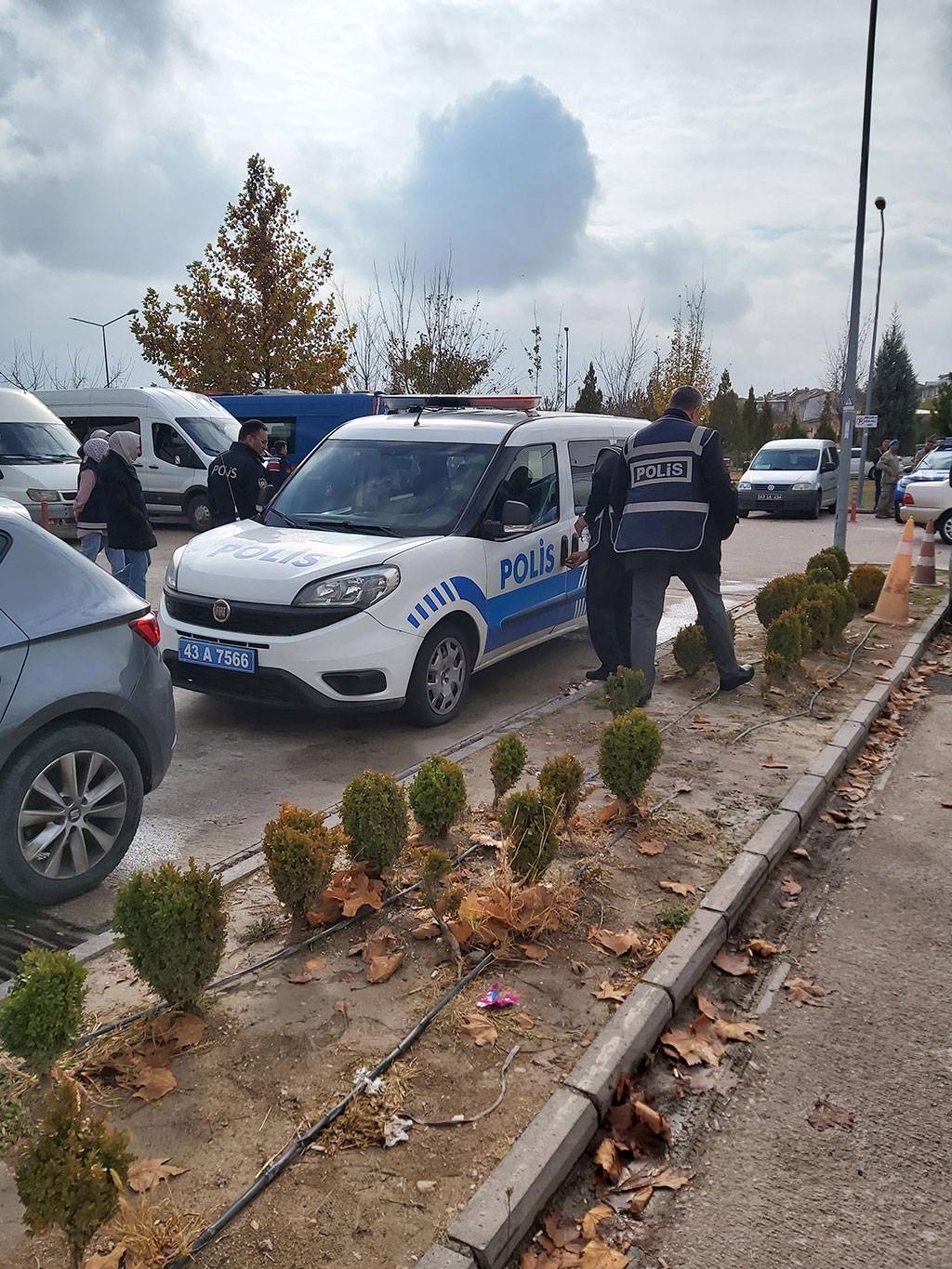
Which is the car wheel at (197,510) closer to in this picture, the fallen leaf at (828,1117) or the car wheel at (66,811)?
the car wheel at (66,811)

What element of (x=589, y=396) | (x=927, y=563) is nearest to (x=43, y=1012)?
(x=927, y=563)

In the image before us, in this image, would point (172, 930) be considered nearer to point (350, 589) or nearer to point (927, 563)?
point (350, 589)

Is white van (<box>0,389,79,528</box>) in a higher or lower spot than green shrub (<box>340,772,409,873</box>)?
higher

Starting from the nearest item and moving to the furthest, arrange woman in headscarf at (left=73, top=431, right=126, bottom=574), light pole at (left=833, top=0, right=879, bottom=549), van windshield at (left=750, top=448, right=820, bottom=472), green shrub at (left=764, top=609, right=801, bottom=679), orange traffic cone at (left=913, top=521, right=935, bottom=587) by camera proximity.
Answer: green shrub at (left=764, top=609, right=801, bottom=679)
woman in headscarf at (left=73, top=431, right=126, bottom=574)
orange traffic cone at (left=913, top=521, right=935, bottom=587)
light pole at (left=833, top=0, right=879, bottom=549)
van windshield at (left=750, top=448, right=820, bottom=472)

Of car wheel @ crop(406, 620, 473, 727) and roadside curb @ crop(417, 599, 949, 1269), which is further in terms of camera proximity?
car wheel @ crop(406, 620, 473, 727)

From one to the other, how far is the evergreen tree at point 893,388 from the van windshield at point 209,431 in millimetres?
35124

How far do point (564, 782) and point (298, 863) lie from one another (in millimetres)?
1402

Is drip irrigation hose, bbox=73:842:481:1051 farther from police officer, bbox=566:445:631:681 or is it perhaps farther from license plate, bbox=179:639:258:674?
police officer, bbox=566:445:631:681

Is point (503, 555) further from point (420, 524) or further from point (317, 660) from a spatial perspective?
point (317, 660)

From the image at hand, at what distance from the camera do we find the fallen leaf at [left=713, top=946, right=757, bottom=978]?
13.2 ft

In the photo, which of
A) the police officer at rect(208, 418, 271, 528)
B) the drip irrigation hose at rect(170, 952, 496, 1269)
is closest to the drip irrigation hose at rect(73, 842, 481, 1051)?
the drip irrigation hose at rect(170, 952, 496, 1269)

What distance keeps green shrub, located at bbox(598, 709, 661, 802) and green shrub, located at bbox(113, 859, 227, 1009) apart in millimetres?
2236

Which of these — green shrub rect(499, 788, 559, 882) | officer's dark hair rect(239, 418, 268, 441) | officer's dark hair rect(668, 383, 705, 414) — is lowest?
green shrub rect(499, 788, 559, 882)

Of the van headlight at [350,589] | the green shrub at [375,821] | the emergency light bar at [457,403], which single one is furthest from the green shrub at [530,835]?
the emergency light bar at [457,403]
